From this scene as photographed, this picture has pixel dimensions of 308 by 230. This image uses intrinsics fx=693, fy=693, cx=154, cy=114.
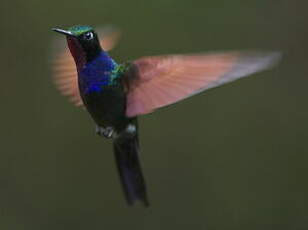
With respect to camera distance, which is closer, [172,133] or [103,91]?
[103,91]

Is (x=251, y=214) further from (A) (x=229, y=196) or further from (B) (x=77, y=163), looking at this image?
(B) (x=77, y=163)

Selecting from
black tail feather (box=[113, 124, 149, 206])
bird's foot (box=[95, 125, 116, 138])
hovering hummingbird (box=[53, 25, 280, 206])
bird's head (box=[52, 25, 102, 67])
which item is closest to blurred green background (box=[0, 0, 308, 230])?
black tail feather (box=[113, 124, 149, 206])

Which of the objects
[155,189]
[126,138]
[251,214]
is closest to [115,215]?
[155,189]

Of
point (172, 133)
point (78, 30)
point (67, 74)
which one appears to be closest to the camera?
point (78, 30)

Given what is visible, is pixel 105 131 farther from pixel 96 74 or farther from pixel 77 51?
pixel 77 51

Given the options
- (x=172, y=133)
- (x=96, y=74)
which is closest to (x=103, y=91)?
(x=96, y=74)

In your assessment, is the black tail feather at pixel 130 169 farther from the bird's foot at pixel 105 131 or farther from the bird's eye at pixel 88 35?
the bird's eye at pixel 88 35

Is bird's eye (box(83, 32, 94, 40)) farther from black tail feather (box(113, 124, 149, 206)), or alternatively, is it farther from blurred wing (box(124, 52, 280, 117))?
black tail feather (box(113, 124, 149, 206))
